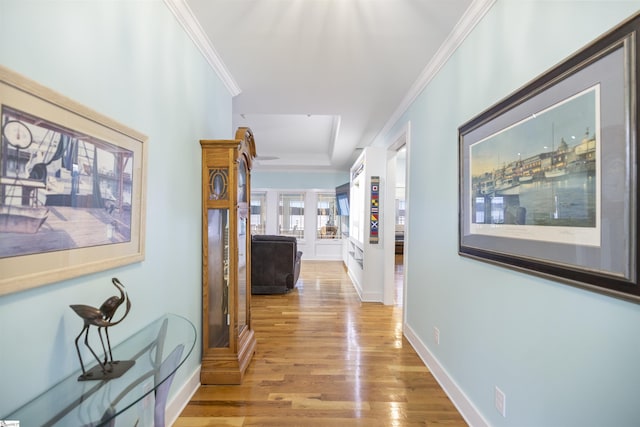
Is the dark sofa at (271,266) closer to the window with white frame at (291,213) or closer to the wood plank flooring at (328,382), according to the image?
the wood plank flooring at (328,382)

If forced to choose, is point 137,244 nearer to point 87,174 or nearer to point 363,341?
point 87,174

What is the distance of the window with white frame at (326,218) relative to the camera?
814cm

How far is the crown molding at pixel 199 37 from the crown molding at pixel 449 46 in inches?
72.4

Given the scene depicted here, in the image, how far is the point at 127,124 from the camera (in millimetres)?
1290

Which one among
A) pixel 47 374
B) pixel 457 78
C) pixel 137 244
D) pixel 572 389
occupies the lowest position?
pixel 572 389

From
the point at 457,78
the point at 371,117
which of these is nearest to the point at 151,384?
the point at 457,78

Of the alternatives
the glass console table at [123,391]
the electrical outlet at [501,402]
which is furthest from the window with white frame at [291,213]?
the electrical outlet at [501,402]

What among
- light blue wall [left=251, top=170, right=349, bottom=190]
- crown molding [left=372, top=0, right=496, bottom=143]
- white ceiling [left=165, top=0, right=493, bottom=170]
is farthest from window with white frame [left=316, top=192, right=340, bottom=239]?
crown molding [left=372, top=0, right=496, bottom=143]

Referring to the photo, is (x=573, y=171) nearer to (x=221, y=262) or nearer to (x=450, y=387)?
(x=450, y=387)

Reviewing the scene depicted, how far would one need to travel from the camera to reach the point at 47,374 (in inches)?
36.6

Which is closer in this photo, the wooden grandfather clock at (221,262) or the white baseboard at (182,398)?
the white baseboard at (182,398)

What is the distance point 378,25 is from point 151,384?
2399 millimetres

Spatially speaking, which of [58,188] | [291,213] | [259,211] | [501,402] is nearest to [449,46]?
[501,402]

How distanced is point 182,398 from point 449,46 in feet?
10.6
